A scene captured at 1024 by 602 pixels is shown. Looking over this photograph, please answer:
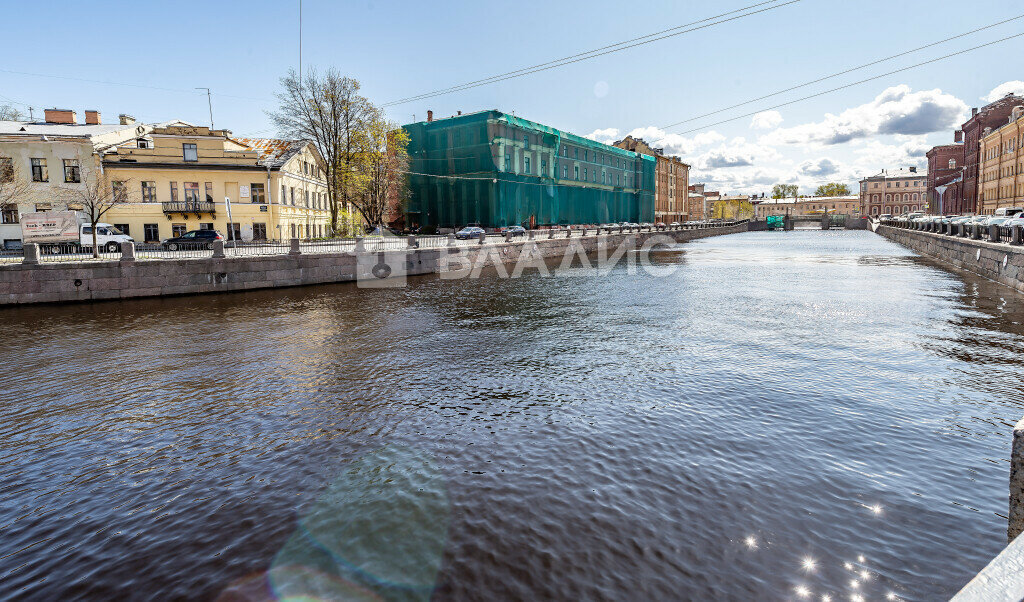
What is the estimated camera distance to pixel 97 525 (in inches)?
225

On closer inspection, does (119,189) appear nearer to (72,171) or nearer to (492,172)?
(72,171)

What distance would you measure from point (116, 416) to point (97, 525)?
373 cm

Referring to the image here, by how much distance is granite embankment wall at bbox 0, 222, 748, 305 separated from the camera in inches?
792

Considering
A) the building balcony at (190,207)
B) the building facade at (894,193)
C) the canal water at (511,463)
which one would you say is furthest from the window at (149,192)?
the building facade at (894,193)

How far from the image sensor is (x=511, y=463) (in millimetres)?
6980

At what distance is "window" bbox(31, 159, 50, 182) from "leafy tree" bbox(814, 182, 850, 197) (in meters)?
202

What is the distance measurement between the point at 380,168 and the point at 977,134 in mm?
80605

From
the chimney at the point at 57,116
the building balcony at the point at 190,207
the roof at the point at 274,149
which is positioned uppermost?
the chimney at the point at 57,116

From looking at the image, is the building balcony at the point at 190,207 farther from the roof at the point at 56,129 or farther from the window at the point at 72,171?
the roof at the point at 56,129

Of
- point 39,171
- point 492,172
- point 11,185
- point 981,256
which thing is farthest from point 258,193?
point 981,256

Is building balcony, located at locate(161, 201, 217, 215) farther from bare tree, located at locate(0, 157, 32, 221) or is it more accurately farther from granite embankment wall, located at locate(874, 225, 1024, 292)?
granite embankment wall, located at locate(874, 225, 1024, 292)

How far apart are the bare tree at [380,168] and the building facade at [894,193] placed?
12220cm

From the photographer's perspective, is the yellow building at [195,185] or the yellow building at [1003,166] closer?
the yellow building at [195,185]

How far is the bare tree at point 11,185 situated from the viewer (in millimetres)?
31062
